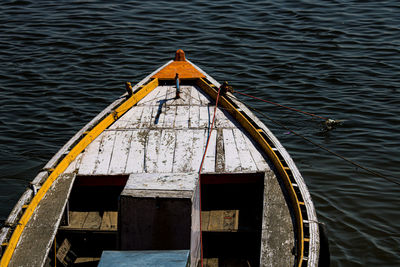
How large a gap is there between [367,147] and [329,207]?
240 centimetres

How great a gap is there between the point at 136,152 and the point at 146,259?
11.6 feet

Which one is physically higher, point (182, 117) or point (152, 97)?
point (152, 97)

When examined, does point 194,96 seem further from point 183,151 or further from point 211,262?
point 211,262

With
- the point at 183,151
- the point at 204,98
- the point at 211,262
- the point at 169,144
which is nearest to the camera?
the point at 211,262

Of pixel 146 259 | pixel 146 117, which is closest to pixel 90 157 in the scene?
pixel 146 117

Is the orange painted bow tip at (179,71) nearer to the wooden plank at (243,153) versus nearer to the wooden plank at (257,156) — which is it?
the wooden plank at (243,153)

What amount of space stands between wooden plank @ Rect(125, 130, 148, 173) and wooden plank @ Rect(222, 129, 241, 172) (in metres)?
1.34

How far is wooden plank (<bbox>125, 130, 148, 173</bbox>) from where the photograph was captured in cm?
745

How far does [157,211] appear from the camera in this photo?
5.24m

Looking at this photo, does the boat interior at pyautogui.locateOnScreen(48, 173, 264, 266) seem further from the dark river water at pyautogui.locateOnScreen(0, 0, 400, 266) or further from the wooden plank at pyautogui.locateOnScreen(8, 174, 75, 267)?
the dark river water at pyautogui.locateOnScreen(0, 0, 400, 266)

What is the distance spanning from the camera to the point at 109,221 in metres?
7.42

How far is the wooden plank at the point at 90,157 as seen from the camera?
7.40 metres

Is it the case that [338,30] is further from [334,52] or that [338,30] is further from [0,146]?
[0,146]

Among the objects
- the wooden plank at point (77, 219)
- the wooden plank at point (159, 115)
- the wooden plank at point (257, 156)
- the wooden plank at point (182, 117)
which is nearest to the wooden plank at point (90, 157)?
the wooden plank at point (77, 219)
